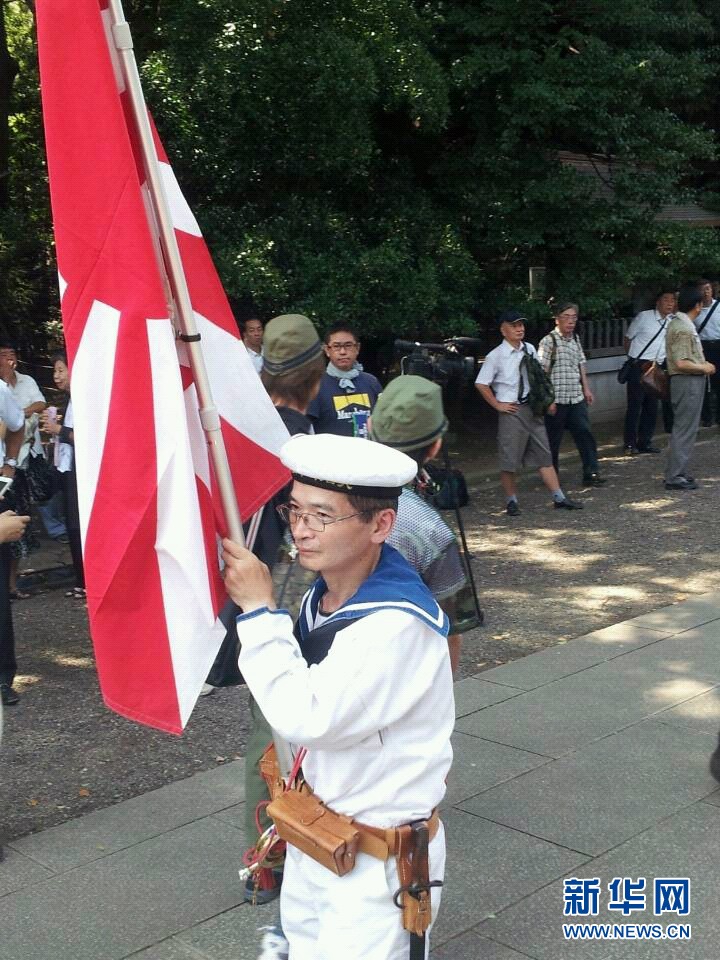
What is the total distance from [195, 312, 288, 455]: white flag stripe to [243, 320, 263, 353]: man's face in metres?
7.38

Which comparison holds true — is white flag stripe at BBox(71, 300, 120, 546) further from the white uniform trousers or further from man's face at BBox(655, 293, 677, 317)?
man's face at BBox(655, 293, 677, 317)

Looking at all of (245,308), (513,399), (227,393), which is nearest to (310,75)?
(245,308)

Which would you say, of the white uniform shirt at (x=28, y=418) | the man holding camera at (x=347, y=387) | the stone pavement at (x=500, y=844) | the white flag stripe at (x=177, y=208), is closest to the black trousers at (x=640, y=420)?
the man holding camera at (x=347, y=387)

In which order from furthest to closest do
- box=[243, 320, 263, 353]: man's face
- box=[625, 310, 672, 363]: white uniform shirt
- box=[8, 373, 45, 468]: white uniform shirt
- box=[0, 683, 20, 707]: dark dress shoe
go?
box=[625, 310, 672, 363]: white uniform shirt < box=[243, 320, 263, 353]: man's face < box=[8, 373, 45, 468]: white uniform shirt < box=[0, 683, 20, 707]: dark dress shoe

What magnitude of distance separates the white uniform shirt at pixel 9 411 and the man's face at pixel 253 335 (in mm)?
3835

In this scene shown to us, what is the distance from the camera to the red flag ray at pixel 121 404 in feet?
8.84

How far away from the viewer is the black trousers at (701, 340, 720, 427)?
48.1 feet

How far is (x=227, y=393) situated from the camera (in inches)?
118

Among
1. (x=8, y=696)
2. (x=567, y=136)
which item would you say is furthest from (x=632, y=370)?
(x=8, y=696)

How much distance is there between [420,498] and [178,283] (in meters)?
1.23

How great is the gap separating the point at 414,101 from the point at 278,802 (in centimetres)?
993

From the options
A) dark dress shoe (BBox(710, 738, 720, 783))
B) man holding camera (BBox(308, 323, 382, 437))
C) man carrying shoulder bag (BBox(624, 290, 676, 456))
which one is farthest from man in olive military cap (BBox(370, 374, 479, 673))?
man carrying shoulder bag (BBox(624, 290, 676, 456))

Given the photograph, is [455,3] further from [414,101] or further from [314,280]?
[314,280]

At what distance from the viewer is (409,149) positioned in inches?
→ 539
